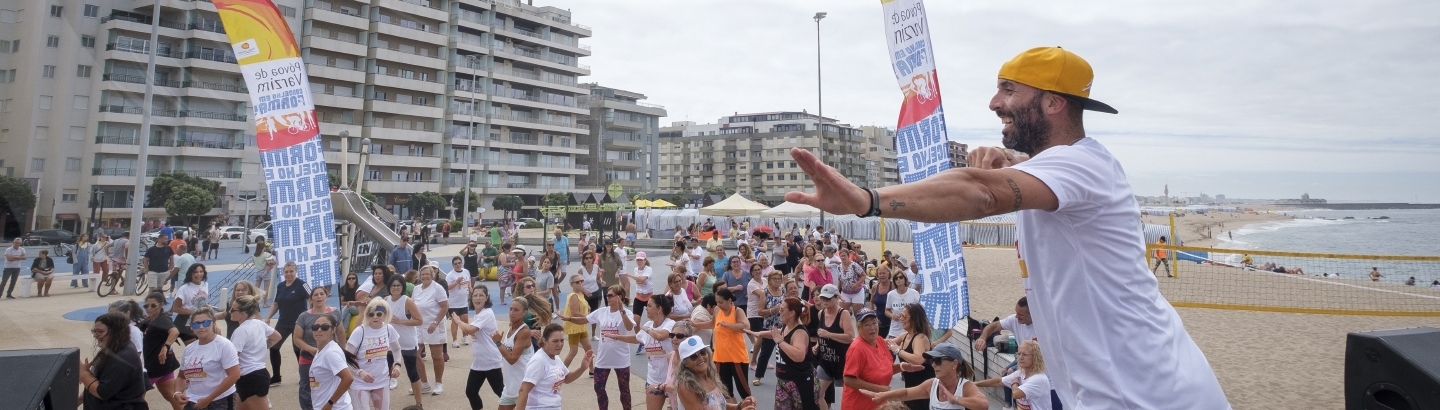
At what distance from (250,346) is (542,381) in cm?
278

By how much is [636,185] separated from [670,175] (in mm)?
15891

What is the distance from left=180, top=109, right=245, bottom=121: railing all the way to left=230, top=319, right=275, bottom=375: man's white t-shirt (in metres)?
1.94

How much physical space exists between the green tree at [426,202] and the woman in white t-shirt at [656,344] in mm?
48004

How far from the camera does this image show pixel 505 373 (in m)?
6.55

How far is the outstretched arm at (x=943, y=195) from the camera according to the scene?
1.28 metres

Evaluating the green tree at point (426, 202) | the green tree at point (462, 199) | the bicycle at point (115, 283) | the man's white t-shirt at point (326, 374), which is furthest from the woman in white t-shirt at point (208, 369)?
the green tree at point (462, 199)

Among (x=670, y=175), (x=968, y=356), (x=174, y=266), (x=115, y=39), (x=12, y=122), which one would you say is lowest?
(x=968, y=356)

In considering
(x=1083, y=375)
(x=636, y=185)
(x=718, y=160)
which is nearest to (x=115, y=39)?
(x=1083, y=375)

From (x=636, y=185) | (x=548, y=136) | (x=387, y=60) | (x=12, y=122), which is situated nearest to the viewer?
(x=12, y=122)

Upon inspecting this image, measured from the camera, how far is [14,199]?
15.1ft

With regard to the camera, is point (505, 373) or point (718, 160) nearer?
point (505, 373)

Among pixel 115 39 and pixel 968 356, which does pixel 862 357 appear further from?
pixel 115 39

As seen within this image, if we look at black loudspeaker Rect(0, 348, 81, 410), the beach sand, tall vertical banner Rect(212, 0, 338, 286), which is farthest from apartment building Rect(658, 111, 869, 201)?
black loudspeaker Rect(0, 348, 81, 410)

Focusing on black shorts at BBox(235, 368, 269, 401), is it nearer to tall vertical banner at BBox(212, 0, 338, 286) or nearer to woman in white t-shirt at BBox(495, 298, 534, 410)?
woman in white t-shirt at BBox(495, 298, 534, 410)
